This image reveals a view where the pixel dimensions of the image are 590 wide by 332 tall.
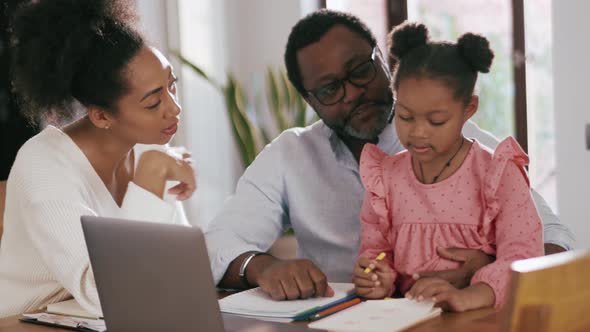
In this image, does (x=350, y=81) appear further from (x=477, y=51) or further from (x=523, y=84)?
(x=523, y=84)

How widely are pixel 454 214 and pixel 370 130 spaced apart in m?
0.46

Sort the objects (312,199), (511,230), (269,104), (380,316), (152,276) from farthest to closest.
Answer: (269,104), (312,199), (511,230), (380,316), (152,276)

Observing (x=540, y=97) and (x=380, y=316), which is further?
(x=540, y=97)

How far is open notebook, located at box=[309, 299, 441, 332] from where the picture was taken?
4.28ft

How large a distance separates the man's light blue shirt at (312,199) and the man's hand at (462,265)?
0.52m

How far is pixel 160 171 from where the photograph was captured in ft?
5.93

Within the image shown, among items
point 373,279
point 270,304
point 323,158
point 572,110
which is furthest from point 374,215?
point 572,110

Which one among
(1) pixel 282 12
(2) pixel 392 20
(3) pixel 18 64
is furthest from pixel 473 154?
(1) pixel 282 12

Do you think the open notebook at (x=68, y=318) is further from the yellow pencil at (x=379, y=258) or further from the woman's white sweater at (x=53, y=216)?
the yellow pencil at (x=379, y=258)

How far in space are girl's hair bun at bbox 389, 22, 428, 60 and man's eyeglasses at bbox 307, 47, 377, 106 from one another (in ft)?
0.91

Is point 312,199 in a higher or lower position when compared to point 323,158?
lower

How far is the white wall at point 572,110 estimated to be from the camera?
3262 mm

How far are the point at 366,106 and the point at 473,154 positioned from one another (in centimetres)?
41

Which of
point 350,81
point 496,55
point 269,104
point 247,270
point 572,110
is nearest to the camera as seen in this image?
point 247,270
